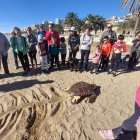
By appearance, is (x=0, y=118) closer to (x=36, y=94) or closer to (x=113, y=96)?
(x=36, y=94)

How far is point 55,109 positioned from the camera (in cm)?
243

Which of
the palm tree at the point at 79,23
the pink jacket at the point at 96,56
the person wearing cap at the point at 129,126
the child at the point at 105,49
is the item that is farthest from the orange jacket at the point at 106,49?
the palm tree at the point at 79,23

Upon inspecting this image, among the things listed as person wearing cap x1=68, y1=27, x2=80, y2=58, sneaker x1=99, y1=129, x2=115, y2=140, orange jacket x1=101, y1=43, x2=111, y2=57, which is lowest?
sneaker x1=99, y1=129, x2=115, y2=140

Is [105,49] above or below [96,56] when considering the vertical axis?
above

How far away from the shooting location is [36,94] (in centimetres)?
294

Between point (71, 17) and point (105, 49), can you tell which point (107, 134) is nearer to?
point (105, 49)

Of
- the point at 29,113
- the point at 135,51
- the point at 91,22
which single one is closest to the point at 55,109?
the point at 29,113

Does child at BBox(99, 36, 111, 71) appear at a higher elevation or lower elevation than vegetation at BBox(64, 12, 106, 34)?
lower

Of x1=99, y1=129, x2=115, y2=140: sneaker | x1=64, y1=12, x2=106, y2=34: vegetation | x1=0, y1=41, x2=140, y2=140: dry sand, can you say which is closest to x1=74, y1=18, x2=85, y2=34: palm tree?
x1=64, y1=12, x2=106, y2=34: vegetation

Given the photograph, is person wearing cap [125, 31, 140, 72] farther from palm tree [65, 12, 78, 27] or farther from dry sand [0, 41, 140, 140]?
palm tree [65, 12, 78, 27]

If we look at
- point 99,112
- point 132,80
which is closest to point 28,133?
point 99,112

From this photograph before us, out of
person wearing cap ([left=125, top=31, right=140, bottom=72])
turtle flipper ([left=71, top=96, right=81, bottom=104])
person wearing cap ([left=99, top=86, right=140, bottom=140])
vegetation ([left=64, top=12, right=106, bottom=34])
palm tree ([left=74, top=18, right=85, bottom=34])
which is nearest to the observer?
person wearing cap ([left=99, top=86, right=140, bottom=140])

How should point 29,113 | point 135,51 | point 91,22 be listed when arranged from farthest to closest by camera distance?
point 91,22 → point 135,51 → point 29,113

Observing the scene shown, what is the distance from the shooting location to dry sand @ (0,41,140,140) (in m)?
1.91
